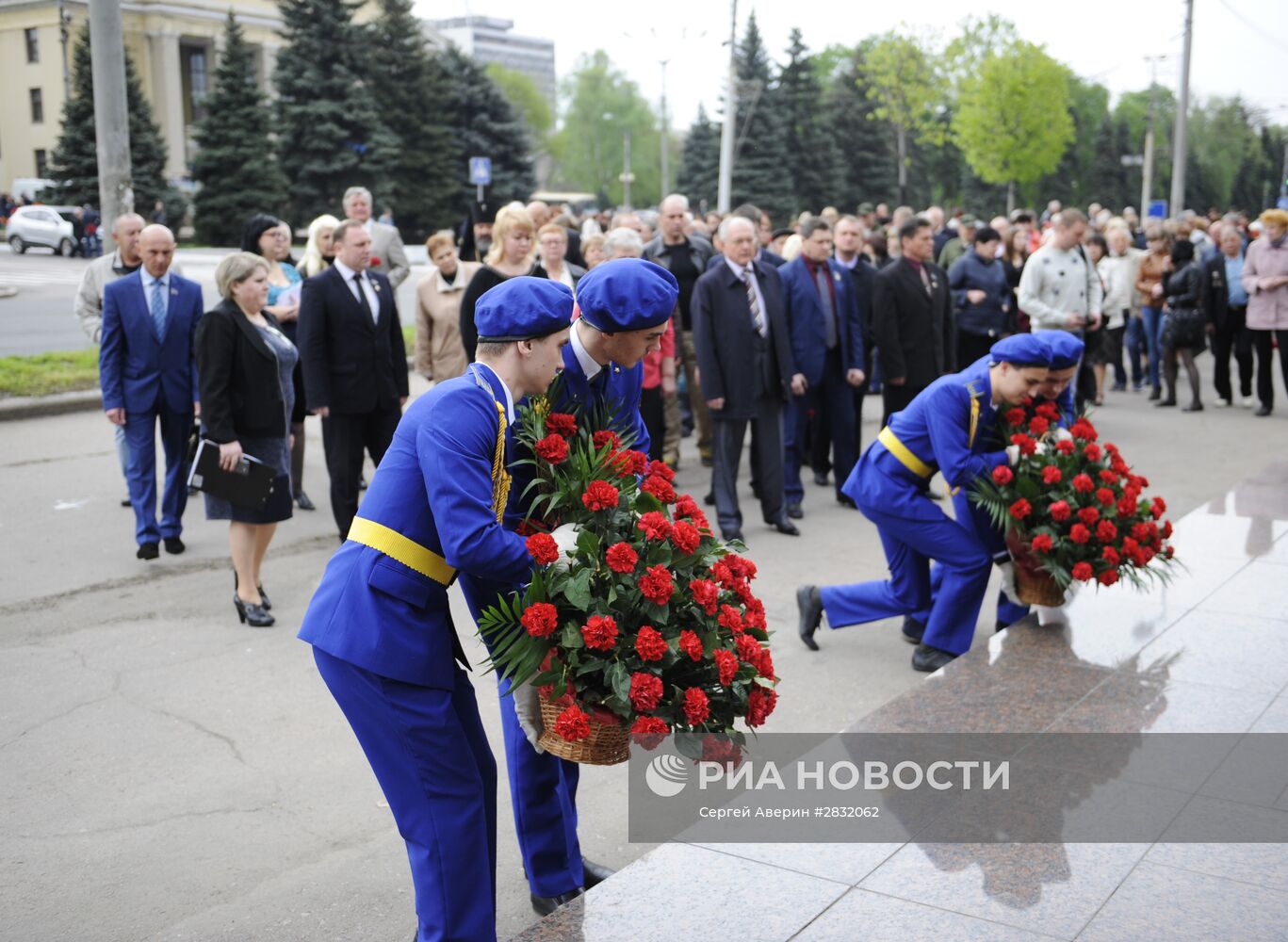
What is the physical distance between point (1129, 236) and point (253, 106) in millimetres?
35904

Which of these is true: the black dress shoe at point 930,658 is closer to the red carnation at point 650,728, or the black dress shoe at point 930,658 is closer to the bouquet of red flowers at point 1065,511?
the bouquet of red flowers at point 1065,511

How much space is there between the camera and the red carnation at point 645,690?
3416 millimetres

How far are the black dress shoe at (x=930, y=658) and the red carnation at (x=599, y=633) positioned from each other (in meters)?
3.56

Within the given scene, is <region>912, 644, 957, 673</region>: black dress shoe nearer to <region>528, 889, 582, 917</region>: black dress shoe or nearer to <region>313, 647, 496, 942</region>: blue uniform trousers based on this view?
<region>528, 889, 582, 917</region>: black dress shoe

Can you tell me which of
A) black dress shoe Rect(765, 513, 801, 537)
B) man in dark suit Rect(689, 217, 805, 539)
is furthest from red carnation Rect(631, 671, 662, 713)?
black dress shoe Rect(765, 513, 801, 537)

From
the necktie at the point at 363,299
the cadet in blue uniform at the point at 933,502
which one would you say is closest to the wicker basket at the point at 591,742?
the cadet in blue uniform at the point at 933,502

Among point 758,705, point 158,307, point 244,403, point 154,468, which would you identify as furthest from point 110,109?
point 758,705

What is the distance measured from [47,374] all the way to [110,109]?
3.62 metres

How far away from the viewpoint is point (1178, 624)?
680cm

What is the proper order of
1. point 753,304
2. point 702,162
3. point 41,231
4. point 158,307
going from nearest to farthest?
point 158,307 < point 753,304 < point 41,231 < point 702,162

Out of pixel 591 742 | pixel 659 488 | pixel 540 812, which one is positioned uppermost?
pixel 659 488

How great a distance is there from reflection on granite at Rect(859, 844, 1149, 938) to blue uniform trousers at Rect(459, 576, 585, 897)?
939mm

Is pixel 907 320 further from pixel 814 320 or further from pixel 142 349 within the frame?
pixel 142 349

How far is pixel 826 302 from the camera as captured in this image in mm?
10555
